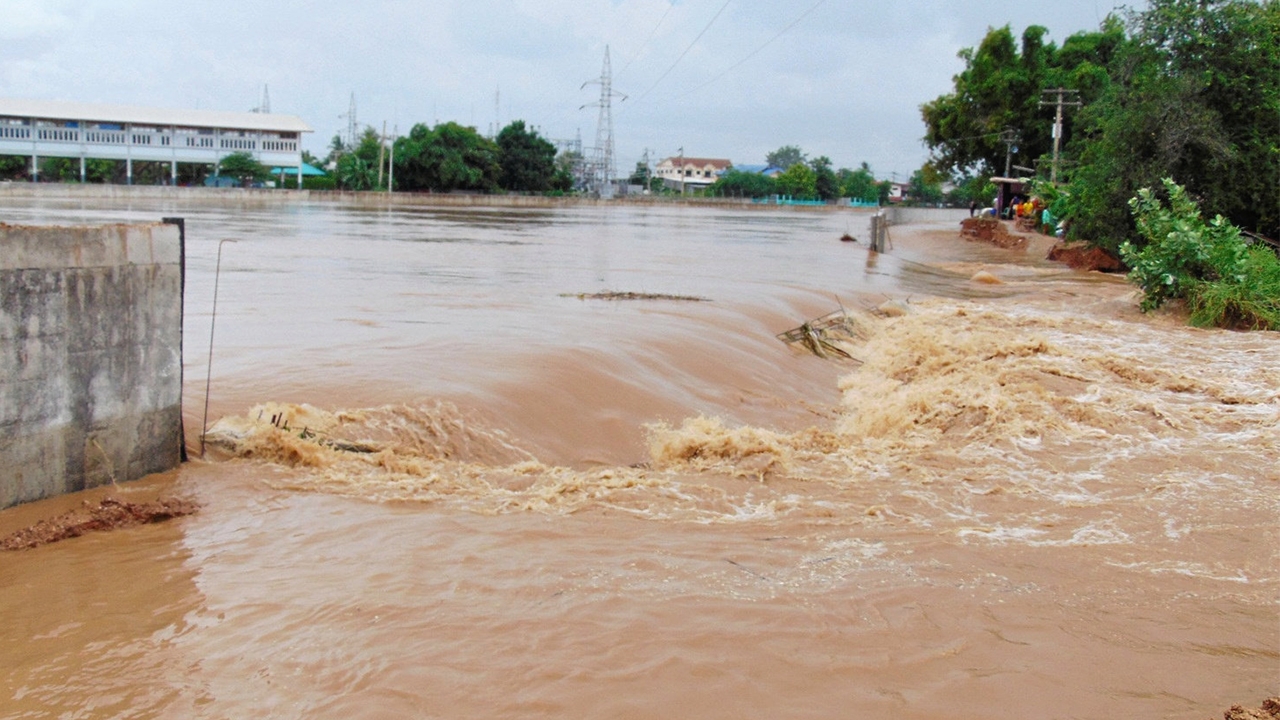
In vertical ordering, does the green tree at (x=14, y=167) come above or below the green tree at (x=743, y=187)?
below

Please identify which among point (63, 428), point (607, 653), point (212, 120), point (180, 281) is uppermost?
point (212, 120)

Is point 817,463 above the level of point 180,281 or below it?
below

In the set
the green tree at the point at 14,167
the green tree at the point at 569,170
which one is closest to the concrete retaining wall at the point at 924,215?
the green tree at the point at 569,170

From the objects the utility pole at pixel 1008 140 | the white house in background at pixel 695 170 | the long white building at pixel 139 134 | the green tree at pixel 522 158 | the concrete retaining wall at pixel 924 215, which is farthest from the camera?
the white house in background at pixel 695 170

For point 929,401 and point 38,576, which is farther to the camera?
point 929,401

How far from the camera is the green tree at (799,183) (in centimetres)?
12556

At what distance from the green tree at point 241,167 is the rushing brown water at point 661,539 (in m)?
66.8

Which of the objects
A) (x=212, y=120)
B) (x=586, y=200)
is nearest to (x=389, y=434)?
(x=212, y=120)

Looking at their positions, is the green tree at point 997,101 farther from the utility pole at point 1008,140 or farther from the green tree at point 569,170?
the green tree at point 569,170

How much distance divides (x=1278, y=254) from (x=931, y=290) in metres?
7.60

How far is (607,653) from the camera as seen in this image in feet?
13.0

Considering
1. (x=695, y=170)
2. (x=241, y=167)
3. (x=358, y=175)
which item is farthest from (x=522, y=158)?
(x=695, y=170)

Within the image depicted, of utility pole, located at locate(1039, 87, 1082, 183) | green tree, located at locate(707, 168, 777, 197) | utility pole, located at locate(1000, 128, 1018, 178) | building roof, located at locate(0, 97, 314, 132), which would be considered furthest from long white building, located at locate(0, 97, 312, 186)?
green tree, located at locate(707, 168, 777, 197)

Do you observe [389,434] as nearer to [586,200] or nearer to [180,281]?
[180,281]
